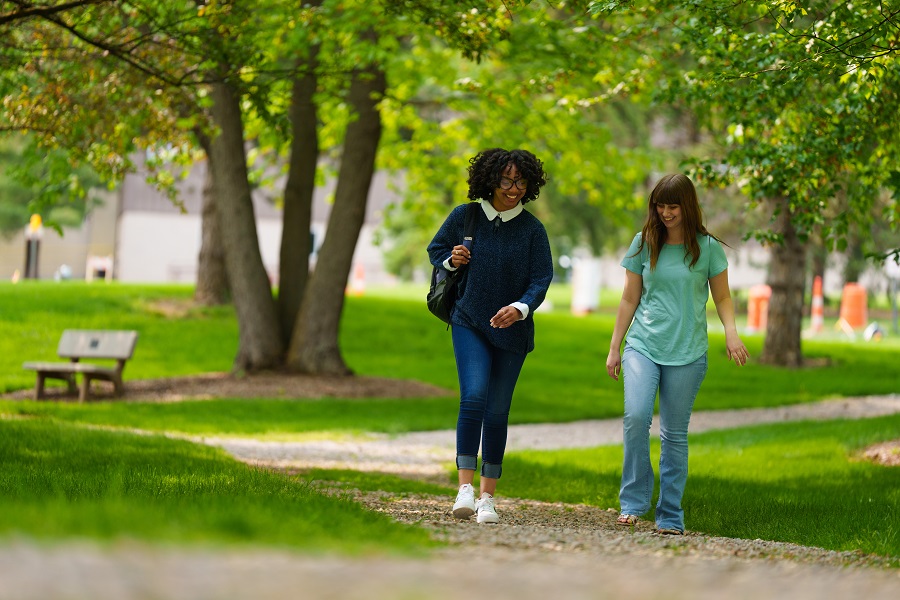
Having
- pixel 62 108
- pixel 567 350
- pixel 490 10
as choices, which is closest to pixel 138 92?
pixel 62 108

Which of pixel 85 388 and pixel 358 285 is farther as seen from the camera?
pixel 358 285

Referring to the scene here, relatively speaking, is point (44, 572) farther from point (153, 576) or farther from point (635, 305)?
point (635, 305)

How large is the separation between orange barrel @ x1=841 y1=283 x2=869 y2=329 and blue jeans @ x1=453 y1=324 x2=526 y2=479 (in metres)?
28.5

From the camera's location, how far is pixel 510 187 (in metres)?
6.59

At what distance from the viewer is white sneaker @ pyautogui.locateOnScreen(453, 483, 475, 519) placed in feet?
21.0

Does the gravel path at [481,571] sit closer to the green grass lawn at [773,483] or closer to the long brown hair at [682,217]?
the green grass lawn at [773,483]

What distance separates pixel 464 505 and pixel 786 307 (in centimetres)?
1669

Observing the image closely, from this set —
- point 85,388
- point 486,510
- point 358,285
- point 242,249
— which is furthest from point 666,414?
point 358,285

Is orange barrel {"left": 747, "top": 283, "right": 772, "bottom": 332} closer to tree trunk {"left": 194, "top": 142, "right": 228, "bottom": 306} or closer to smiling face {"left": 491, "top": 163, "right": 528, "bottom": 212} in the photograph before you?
tree trunk {"left": 194, "top": 142, "right": 228, "bottom": 306}

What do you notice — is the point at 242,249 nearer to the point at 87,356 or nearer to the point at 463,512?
the point at 87,356

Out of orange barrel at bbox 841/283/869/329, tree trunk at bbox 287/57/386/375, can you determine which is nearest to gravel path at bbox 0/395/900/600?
tree trunk at bbox 287/57/386/375

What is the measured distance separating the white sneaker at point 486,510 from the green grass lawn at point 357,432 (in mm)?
940

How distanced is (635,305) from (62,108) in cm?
572

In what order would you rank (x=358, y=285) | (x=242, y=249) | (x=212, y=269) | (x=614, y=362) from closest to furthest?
1. (x=614, y=362)
2. (x=242, y=249)
3. (x=212, y=269)
4. (x=358, y=285)
